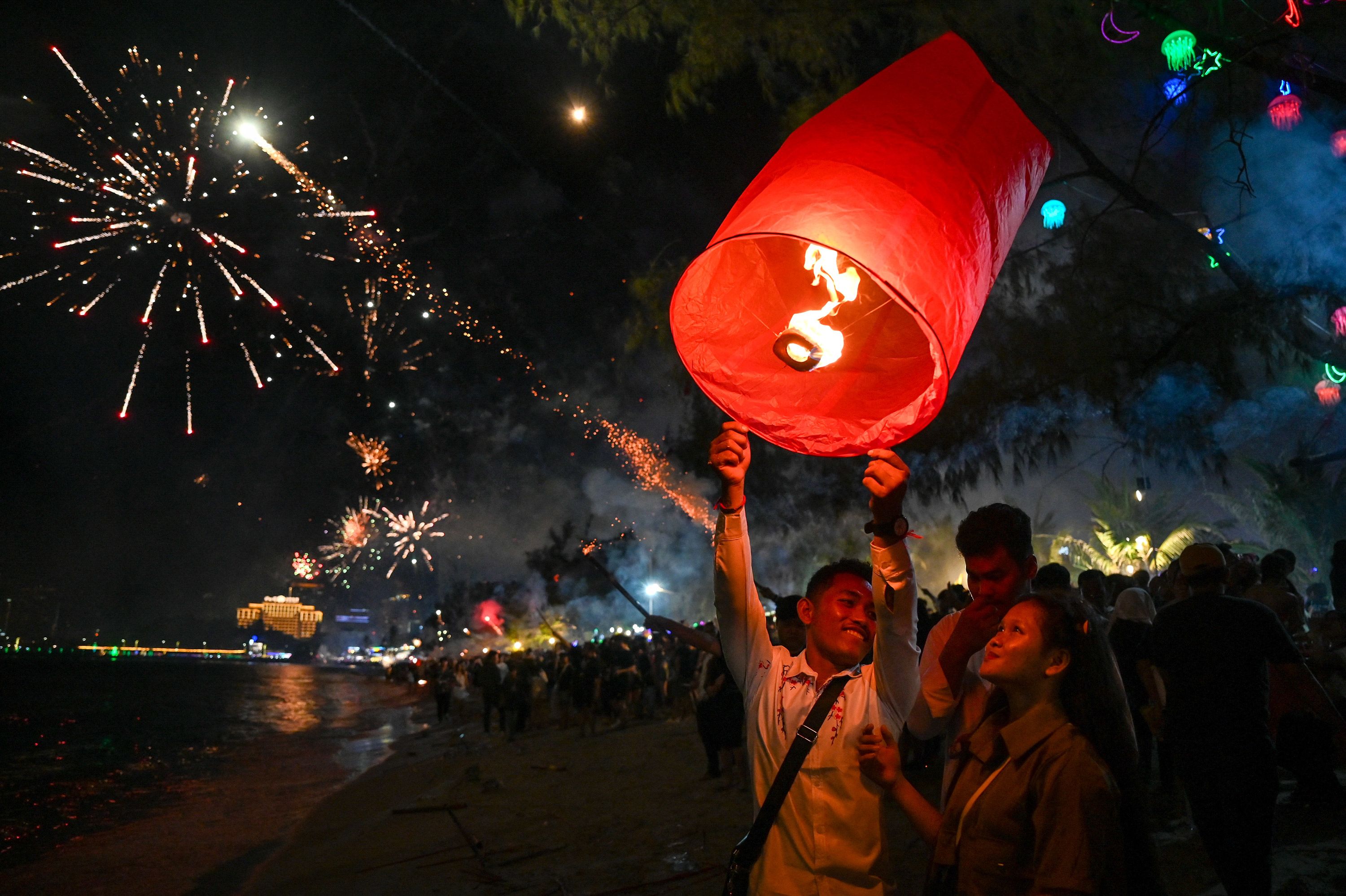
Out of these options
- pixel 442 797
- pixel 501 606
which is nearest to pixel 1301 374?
pixel 442 797

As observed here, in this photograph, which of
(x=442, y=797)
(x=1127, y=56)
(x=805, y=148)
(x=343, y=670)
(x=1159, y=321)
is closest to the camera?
(x=805, y=148)

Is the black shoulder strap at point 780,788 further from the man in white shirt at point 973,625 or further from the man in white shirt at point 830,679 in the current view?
the man in white shirt at point 973,625

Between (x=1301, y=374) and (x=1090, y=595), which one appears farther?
(x=1301, y=374)

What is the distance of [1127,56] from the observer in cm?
627

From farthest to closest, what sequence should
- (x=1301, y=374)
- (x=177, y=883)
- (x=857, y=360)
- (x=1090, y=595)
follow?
(x=177, y=883) → (x=1301, y=374) → (x=1090, y=595) → (x=857, y=360)

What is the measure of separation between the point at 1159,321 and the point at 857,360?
6.24 metres

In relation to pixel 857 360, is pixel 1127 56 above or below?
above

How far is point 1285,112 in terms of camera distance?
605 cm

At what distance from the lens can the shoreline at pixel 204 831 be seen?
9148mm

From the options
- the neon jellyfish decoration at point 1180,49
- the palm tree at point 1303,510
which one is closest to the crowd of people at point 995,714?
the neon jellyfish decoration at point 1180,49

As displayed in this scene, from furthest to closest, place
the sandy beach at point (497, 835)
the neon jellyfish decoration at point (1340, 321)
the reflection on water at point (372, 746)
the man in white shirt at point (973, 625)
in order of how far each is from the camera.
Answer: the reflection on water at point (372, 746) → the neon jellyfish decoration at point (1340, 321) → the sandy beach at point (497, 835) → the man in white shirt at point (973, 625)

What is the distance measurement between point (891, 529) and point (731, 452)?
1.88ft

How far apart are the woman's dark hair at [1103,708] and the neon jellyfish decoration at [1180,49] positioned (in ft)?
16.0

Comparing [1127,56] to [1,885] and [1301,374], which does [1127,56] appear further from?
[1,885]
